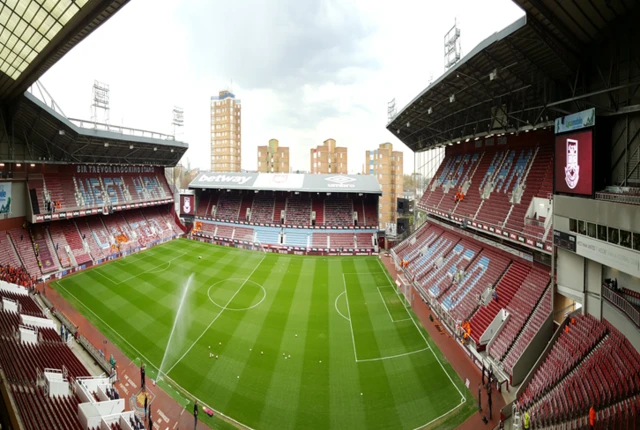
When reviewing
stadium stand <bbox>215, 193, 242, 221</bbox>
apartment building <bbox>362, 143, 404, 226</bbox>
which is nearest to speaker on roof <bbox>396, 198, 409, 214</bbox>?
apartment building <bbox>362, 143, 404, 226</bbox>

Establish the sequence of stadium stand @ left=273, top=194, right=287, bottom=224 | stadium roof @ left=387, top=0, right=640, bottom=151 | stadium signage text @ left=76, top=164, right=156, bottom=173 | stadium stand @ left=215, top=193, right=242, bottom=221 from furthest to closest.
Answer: stadium stand @ left=215, top=193, right=242, bottom=221
stadium stand @ left=273, top=194, right=287, bottom=224
stadium signage text @ left=76, top=164, right=156, bottom=173
stadium roof @ left=387, top=0, right=640, bottom=151

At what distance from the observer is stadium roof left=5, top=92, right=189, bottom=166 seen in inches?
864

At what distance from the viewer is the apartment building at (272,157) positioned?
63125 millimetres

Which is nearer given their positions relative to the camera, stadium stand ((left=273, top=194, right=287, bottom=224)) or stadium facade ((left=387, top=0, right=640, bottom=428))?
stadium facade ((left=387, top=0, right=640, bottom=428))

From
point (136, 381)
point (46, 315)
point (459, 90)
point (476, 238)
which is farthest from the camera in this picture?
point (476, 238)

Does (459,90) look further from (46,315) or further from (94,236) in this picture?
(94,236)

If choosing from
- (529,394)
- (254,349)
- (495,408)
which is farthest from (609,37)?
(254,349)

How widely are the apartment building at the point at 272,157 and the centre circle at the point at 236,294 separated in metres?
41.4

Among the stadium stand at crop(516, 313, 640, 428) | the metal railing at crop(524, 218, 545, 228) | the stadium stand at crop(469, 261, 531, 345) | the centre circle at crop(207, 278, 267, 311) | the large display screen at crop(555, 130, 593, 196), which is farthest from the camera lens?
the centre circle at crop(207, 278, 267, 311)


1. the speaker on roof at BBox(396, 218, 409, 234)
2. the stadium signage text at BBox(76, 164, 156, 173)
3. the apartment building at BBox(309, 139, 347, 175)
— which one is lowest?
the speaker on roof at BBox(396, 218, 409, 234)

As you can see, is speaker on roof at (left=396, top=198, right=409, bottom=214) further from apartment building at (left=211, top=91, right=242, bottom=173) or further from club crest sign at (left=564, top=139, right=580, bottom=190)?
apartment building at (left=211, top=91, right=242, bottom=173)

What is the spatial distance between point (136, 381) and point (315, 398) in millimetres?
7755

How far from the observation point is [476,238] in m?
21.1

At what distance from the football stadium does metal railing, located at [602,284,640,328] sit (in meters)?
0.09
